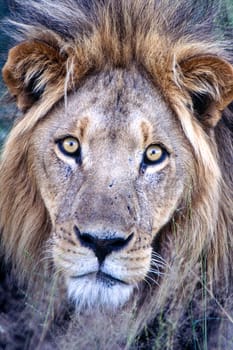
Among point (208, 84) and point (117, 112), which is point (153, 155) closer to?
point (117, 112)

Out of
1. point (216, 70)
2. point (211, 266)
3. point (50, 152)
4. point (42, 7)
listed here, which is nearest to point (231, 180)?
point (211, 266)

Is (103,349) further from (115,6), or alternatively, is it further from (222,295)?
(115,6)

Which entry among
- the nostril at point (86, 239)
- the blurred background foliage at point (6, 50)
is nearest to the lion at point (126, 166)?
the nostril at point (86, 239)

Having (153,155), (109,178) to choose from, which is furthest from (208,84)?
(109,178)

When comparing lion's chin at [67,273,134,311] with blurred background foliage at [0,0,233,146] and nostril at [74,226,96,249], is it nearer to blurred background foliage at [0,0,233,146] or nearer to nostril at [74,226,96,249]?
nostril at [74,226,96,249]

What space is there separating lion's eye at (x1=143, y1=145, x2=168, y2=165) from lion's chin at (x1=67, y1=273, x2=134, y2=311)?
2.54ft

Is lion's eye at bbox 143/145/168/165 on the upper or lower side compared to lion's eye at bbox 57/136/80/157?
upper

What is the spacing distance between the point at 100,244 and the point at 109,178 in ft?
1.71

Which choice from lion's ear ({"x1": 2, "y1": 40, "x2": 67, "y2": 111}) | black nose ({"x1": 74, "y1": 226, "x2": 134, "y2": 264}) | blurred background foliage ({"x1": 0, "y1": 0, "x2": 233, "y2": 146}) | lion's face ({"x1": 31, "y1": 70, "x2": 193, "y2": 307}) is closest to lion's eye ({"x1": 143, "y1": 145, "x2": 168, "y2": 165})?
lion's face ({"x1": 31, "y1": 70, "x2": 193, "y2": 307})

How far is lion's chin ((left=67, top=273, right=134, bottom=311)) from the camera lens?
4.94 metres

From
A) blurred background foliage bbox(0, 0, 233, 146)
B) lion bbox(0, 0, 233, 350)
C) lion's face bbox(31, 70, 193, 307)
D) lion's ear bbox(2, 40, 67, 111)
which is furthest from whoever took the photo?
blurred background foliage bbox(0, 0, 233, 146)

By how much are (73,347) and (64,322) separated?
0.50 metres

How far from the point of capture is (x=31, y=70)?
17.4 ft

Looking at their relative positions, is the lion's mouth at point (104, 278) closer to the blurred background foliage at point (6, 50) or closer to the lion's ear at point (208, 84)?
the lion's ear at point (208, 84)
